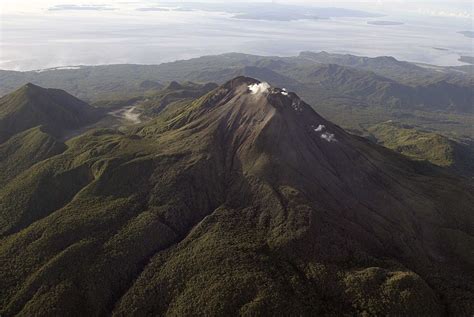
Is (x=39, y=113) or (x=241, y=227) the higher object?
(x=241, y=227)

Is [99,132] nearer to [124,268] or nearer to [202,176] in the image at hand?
[202,176]

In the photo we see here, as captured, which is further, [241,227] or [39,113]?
[39,113]

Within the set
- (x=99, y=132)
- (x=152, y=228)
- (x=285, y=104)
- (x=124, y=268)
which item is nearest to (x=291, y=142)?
(x=285, y=104)

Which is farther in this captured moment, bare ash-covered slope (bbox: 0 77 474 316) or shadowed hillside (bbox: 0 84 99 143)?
shadowed hillside (bbox: 0 84 99 143)

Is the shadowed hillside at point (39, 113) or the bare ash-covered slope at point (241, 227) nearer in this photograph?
the bare ash-covered slope at point (241, 227)

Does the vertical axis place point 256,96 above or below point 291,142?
above

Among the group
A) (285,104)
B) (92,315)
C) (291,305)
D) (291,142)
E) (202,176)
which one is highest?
(285,104)

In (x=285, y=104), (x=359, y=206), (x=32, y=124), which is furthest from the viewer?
(x=32, y=124)

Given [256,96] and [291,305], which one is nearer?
[291,305]
